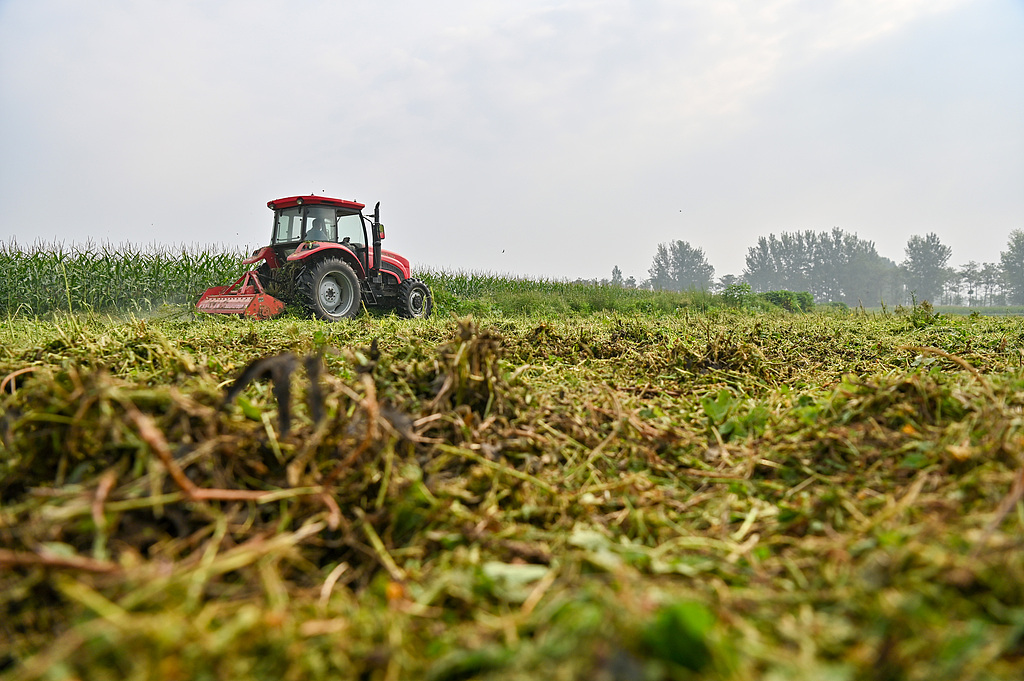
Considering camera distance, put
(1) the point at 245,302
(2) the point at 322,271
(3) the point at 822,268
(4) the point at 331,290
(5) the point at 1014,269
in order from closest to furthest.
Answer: (1) the point at 245,302, (2) the point at 322,271, (4) the point at 331,290, (5) the point at 1014,269, (3) the point at 822,268

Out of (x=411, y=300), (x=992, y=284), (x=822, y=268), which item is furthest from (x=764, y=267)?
(x=411, y=300)

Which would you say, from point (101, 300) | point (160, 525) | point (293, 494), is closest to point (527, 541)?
point (293, 494)

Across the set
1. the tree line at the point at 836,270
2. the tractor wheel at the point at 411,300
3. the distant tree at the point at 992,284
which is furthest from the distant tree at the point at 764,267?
the tractor wheel at the point at 411,300

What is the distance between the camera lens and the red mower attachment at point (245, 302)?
337 inches

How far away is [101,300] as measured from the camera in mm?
12906

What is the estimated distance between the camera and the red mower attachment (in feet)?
28.1

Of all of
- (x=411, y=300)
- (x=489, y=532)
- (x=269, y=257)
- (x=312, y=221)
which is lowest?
(x=489, y=532)

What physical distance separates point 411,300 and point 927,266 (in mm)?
109933

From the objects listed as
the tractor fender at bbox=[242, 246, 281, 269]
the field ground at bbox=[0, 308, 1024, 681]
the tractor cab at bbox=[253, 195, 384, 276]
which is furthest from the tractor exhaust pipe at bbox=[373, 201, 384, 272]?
the field ground at bbox=[0, 308, 1024, 681]

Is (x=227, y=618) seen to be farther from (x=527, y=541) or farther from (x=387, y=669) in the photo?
(x=527, y=541)

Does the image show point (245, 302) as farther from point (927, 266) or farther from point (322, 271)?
point (927, 266)

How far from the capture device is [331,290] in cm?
971

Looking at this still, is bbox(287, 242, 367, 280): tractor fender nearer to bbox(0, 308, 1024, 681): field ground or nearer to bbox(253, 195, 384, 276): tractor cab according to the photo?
bbox(253, 195, 384, 276): tractor cab

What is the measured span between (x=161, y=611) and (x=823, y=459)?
1.92 metres
